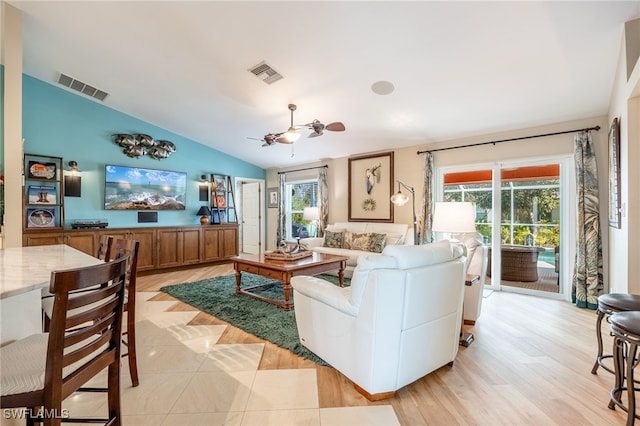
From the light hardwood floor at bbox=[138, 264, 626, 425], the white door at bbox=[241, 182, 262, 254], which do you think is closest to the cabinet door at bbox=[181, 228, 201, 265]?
the white door at bbox=[241, 182, 262, 254]

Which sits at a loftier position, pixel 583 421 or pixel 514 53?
pixel 514 53

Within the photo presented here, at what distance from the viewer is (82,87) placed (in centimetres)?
454

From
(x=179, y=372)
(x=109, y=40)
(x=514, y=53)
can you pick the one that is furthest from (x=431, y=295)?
(x=109, y=40)

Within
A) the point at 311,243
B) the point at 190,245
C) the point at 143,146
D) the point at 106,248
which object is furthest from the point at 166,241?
the point at 106,248

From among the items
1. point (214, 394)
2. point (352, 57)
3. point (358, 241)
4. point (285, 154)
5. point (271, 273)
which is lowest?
point (214, 394)

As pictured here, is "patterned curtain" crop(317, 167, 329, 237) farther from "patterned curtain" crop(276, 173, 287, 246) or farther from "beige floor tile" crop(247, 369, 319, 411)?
"beige floor tile" crop(247, 369, 319, 411)

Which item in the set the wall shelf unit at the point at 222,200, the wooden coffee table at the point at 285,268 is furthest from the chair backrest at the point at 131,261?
the wall shelf unit at the point at 222,200

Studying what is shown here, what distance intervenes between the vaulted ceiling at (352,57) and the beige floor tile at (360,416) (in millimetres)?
3018

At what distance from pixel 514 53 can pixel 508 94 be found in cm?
79

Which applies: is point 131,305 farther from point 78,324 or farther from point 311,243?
point 311,243

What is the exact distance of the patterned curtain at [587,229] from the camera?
3.60 m

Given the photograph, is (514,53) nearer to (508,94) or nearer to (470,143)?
(508,94)

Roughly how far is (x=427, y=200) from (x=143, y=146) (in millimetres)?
5410

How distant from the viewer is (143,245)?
5.35 m
